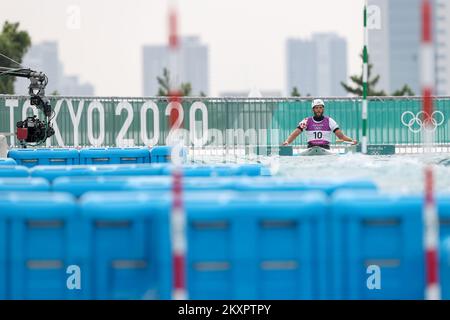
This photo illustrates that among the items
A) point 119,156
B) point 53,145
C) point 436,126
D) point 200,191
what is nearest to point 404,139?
point 436,126

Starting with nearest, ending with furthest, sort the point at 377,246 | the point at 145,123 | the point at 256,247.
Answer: the point at 256,247, the point at 377,246, the point at 145,123

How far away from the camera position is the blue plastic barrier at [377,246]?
6.58 meters

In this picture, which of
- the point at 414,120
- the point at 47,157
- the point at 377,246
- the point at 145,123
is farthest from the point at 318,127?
the point at 414,120

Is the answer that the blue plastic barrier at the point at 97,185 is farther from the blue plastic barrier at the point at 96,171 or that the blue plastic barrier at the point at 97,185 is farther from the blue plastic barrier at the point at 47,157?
the blue plastic barrier at the point at 47,157

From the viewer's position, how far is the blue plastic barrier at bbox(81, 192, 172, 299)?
666cm

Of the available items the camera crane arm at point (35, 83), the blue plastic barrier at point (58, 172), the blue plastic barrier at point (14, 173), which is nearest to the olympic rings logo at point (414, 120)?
the camera crane arm at point (35, 83)

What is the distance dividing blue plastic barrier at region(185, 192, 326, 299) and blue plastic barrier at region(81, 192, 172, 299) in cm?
31

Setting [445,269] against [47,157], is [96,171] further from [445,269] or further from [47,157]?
[47,157]

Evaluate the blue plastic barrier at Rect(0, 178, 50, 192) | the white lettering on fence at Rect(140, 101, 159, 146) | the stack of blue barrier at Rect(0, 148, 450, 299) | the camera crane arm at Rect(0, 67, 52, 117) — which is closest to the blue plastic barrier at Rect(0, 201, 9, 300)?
the stack of blue barrier at Rect(0, 148, 450, 299)

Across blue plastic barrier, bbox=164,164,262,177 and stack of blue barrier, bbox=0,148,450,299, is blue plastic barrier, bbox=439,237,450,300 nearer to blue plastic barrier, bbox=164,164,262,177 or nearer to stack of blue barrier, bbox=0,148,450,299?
stack of blue barrier, bbox=0,148,450,299

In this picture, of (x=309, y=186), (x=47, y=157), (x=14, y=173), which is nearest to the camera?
(x=309, y=186)

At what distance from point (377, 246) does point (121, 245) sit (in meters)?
1.74

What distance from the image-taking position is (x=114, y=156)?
659 inches

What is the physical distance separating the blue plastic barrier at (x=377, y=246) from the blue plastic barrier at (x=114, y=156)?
10.3 metres
